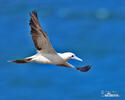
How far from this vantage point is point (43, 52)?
56.0ft

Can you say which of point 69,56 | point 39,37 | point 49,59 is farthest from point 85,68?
point 39,37

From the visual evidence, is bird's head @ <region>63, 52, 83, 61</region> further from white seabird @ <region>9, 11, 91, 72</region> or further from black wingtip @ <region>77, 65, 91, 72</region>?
black wingtip @ <region>77, 65, 91, 72</region>

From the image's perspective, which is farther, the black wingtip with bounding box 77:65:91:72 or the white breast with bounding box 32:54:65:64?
the black wingtip with bounding box 77:65:91:72

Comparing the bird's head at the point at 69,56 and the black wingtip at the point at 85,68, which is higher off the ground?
the black wingtip at the point at 85,68

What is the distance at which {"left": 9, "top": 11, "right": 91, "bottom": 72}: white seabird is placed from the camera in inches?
646

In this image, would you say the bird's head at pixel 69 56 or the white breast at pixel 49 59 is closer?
the white breast at pixel 49 59

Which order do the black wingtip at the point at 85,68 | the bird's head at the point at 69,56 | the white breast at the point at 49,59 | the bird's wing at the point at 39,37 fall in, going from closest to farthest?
the bird's wing at the point at 39,37
the white breast at the point at 49,59
the bird's head at the point at 69,56
the black wingtip at the point at 85,68

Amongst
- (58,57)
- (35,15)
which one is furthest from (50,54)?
(35,15)

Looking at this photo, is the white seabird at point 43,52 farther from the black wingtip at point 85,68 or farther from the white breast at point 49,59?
the black wingtip at point 85,68

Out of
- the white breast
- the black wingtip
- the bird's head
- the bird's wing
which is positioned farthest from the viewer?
the black wingtip

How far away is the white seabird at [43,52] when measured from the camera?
53.8 ft

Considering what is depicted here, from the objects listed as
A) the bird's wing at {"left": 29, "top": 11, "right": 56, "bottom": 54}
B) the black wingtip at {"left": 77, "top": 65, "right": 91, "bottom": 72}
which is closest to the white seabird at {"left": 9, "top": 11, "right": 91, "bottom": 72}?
the bird's wing at {"left": 29, "top": 11, "right": 56, "bottom": 54}

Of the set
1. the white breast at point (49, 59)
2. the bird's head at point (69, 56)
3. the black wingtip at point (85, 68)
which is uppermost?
the black wingtip at point (85, 68)

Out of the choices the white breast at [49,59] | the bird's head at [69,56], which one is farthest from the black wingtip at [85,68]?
the white breast at [49,59]
